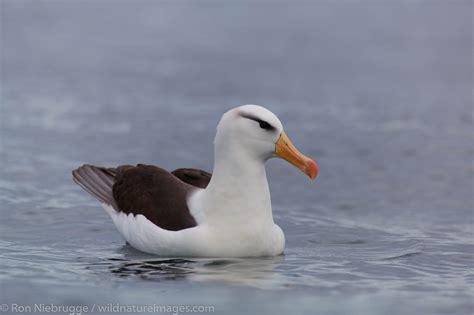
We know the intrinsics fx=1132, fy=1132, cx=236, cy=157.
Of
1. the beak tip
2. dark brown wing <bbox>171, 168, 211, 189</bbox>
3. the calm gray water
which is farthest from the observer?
dark brown wing <bbox>171, 168, 211, 189</bbox>

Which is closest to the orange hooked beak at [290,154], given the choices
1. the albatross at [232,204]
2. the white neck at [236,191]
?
the albatross at [232,204]

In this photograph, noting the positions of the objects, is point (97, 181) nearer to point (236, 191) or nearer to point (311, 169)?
point (236, 191)

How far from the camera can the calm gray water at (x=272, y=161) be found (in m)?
10.8

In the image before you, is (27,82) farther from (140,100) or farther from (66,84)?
(140,100)

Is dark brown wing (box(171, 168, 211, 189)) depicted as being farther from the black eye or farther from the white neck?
the black eye

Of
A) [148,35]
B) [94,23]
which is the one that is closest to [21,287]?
[148,35]

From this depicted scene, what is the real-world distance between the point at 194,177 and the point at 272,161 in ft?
21.6

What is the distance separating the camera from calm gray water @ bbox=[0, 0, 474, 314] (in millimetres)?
10844

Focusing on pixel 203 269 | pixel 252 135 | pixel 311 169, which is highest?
pixel 252 135

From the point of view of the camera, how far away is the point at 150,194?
40.1ft

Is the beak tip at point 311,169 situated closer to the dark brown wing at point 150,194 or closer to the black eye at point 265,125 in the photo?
the black eye at point 265,125

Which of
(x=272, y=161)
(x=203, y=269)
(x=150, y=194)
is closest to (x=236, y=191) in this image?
(x=203, y=269)

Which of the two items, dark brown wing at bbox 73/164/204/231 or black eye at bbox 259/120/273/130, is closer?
black eye at bbox 259/120/273/130

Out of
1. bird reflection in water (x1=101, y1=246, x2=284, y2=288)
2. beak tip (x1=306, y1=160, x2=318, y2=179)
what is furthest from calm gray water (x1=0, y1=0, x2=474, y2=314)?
beak tip (x1=306, y1=160, x2=318, y2=179)
